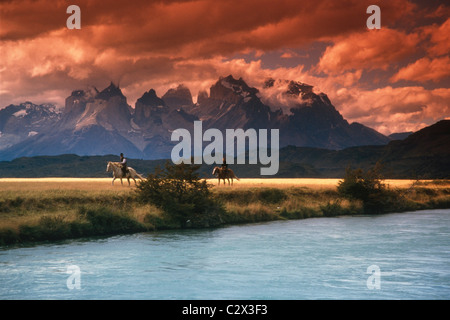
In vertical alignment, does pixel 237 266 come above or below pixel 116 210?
below

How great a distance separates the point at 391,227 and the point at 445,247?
1027cm

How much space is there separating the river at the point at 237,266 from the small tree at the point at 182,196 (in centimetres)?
236

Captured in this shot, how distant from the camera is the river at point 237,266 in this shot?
20344mm

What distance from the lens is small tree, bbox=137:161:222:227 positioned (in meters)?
40.1

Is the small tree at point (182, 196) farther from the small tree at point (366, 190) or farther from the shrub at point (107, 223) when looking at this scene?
the small tree at point (366, 190)

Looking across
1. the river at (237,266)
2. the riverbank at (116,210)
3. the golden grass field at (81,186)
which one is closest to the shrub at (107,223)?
the riverbank at (116,210)

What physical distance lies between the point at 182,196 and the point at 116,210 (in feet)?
18.0

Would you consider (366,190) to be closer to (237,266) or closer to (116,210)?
(116,210)

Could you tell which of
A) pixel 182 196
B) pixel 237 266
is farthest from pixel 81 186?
pixel 237 266

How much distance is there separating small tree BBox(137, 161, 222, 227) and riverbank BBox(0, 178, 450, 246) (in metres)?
A: 0.48

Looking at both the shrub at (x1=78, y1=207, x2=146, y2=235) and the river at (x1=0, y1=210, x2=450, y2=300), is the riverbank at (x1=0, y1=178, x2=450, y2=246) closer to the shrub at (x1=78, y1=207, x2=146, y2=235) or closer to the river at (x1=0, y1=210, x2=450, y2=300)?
the shrub at (x1=78, y1=207, x2=146, y2=235)

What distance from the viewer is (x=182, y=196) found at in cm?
4069
